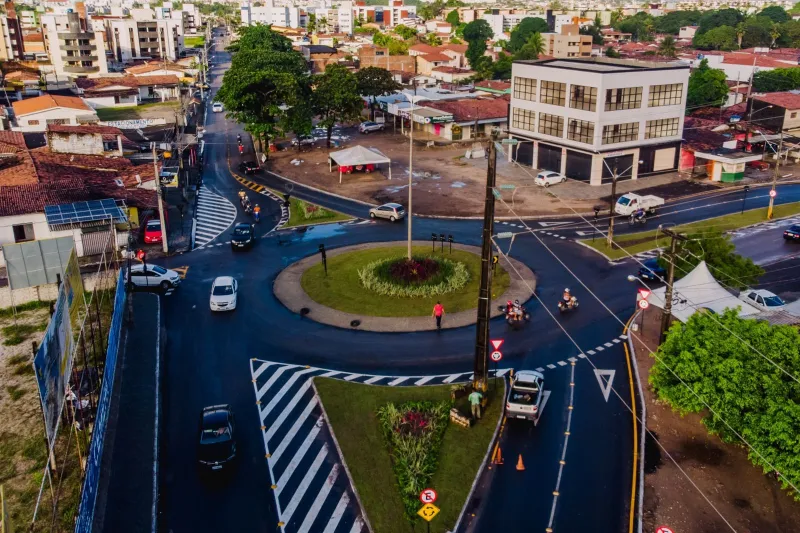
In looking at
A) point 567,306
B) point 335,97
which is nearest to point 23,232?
point 567,306

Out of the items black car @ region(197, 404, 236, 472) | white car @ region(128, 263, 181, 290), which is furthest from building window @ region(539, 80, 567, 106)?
black car @ region(197, 404, 236, 472)

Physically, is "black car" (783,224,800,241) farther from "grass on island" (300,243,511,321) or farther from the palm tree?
the palm tree

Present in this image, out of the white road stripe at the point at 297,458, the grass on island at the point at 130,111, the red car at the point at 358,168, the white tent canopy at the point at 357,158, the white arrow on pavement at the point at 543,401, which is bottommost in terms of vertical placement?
the white road stripe at the point at 297,458

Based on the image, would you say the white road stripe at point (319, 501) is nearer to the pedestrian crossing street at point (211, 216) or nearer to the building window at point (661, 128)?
the pedestrian crossing street at point (211, 216)

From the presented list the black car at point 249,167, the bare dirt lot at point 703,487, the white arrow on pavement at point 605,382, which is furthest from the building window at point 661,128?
the bare dirt lot at point 703,487

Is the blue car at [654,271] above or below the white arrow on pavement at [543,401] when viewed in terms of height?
above

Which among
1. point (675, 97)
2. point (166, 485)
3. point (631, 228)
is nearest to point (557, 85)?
point (675, 97)

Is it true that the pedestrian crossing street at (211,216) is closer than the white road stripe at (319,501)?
No
